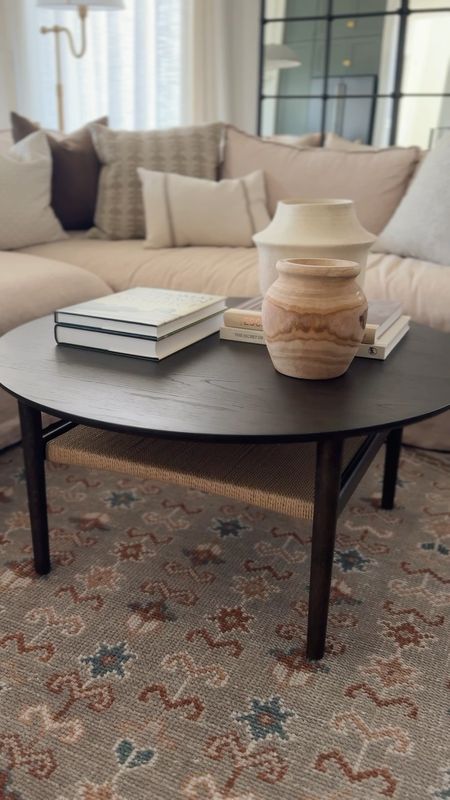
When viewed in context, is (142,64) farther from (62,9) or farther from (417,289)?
(417,289)

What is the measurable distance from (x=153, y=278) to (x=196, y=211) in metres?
0.39

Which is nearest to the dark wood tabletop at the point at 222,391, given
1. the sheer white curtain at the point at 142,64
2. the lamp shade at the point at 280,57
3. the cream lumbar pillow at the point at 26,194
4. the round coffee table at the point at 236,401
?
the round coffee table at the point at 236,401

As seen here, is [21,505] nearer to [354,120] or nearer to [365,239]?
[365,239]

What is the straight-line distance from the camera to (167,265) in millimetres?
2121

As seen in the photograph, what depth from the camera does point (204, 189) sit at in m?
2.33

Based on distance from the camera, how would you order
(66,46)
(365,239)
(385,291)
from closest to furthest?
1. (365,239)
2. (385,291)
3. (66,46)

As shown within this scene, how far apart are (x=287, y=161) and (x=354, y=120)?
69.9 inches

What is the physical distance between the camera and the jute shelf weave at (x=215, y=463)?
3.31 ft

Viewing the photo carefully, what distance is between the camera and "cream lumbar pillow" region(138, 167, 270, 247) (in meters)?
2.33

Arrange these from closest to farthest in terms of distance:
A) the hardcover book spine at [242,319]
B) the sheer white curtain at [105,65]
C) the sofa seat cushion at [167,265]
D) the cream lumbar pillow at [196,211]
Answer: the hardcover book spine at [242,319], the sofa seat cushion at [167,265], the cream lumbar pillow at [196,211], the sheer white curtain at [105,65]

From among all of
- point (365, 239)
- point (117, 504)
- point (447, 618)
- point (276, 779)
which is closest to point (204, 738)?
point (276, 779)

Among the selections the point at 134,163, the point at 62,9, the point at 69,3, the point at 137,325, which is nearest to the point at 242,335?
the point at 137,325

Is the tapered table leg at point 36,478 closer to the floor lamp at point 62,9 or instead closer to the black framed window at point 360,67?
the floor lamp at point 62,9

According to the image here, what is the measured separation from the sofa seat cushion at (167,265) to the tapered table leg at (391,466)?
0.69 m
